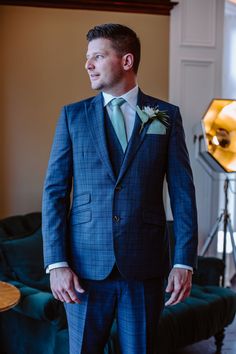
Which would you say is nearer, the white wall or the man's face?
the man's face

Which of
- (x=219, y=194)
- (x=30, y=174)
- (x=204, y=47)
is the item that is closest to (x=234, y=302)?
(x=219, y=194)

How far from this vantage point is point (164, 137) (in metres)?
1.43

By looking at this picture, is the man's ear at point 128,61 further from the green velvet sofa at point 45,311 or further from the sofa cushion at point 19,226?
the sofa cushion at point 19,226

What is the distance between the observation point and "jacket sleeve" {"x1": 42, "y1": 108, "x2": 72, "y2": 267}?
4.54 feet

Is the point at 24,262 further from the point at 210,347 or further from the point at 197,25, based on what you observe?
the point at 197,25

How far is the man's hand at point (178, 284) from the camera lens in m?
1.38

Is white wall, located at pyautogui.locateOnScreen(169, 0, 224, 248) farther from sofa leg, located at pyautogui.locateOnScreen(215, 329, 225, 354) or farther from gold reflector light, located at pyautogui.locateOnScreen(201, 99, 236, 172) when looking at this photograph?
sofa leg, located at pyautogui.locateOnScreen(215, 329, 225, 354)

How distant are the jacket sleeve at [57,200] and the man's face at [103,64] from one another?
17 cm

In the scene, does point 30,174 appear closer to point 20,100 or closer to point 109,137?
point 20,100

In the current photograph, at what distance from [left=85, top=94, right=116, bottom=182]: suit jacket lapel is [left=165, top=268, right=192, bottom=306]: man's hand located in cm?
34

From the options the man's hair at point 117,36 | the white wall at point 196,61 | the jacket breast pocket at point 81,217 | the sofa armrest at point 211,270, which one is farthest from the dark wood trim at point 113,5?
the jacket breast pocket at point 81,217

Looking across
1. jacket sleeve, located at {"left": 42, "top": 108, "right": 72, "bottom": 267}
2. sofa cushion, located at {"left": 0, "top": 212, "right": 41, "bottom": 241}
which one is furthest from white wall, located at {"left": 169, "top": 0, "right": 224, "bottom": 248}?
jacket sleeve, located at {"left": 42, "top": 108, "right": 72, "bottom": 267}

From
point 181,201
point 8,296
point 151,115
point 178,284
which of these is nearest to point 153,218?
point 181,201

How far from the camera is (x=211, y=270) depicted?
3.06 m
